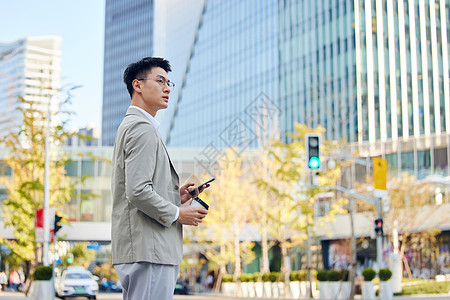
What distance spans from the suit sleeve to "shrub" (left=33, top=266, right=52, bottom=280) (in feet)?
Answer: 73.5

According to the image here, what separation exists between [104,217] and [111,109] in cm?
9547

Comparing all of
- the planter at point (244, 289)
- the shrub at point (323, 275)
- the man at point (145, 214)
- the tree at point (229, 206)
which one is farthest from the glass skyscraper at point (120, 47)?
the man at point (145, 214)

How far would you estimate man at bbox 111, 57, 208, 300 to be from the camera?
3426 mm

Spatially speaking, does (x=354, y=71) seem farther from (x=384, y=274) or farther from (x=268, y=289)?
(x=384, y=274)

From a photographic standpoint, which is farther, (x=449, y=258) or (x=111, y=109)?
(x=111, y=109)

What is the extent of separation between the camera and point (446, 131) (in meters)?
61.3

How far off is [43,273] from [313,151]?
10.7 m

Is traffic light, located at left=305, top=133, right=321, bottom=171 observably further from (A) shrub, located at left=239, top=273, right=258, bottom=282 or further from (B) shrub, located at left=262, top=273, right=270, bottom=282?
(A) shrub, located at left=239, top=273, right=258, bottom=282

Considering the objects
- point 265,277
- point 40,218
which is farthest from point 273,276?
point 40,218

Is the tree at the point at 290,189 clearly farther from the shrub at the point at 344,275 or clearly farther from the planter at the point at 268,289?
the shrub at the point at 344,275

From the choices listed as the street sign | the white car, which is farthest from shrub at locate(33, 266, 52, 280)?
the street sign

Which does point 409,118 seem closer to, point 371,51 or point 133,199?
point 371,51

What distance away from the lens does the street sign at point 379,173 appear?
24391 millimetres

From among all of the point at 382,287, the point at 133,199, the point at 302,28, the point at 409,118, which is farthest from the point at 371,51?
the point at 133,199
